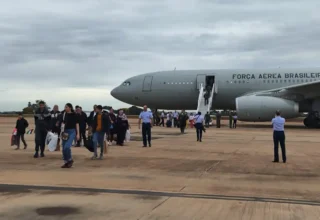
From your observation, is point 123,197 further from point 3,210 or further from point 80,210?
point 3,210

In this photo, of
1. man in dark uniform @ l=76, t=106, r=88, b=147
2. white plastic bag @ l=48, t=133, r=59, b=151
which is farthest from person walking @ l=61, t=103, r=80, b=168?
man in dark uniform @ l=76, t=106, r=88, b=147

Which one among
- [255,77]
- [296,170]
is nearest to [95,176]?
[296,170]

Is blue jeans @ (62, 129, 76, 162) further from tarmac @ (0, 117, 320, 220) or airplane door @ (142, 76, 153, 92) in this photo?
airplane door @ (142, 76, 153, 92)

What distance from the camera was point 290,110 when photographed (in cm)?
2506

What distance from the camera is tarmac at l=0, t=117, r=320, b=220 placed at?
4.85 meters

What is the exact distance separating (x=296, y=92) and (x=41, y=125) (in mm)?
18754

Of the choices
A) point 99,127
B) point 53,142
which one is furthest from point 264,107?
point 99,127

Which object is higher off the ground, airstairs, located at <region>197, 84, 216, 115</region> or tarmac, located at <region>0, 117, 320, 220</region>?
airstairs, located at <region>197, 84, 216, 115</region>

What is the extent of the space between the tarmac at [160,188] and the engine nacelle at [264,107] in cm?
1481

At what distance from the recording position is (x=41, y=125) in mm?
10414

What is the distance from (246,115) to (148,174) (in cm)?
1870

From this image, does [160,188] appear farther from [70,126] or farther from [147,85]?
[147,85]

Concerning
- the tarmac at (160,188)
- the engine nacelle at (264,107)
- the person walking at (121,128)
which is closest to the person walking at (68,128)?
the tarmac at (160,188)

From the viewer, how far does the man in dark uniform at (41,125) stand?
1038cm
